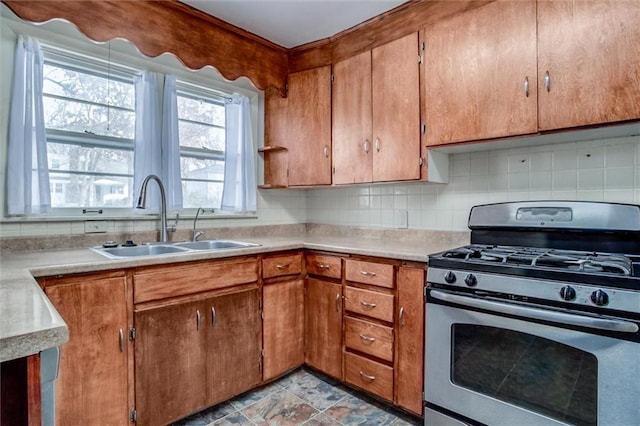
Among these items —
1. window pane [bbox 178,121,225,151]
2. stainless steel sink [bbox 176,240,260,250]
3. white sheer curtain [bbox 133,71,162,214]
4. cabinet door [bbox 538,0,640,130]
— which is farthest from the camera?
window pane [bbox 178,121,225,151]

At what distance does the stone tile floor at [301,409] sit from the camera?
1.88m

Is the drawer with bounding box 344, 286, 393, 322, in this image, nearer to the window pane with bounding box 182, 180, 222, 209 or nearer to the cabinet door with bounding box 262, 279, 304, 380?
the cabinet door with bounding box 262, 279, 304, 380

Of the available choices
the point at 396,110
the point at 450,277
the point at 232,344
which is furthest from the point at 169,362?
the point at 396,110

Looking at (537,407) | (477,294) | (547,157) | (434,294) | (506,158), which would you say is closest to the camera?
(537,407)

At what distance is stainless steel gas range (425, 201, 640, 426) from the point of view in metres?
1.23

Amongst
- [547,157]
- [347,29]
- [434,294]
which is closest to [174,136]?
[347,29]

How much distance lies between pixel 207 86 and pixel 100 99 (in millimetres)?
738

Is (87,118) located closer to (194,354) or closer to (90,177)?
(90,177)

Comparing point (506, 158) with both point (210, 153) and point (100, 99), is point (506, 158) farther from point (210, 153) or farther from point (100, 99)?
point (100, 99)

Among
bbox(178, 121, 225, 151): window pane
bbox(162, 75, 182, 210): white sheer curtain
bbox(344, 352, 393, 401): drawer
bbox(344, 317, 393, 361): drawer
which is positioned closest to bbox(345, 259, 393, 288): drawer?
bbox(344, 317, 393, 361): drawer

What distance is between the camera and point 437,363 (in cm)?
167

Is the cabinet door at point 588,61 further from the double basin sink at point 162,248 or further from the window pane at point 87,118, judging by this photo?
the window pane at point 87,118

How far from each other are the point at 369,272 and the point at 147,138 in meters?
1.66

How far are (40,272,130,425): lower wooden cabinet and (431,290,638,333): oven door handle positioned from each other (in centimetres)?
150
